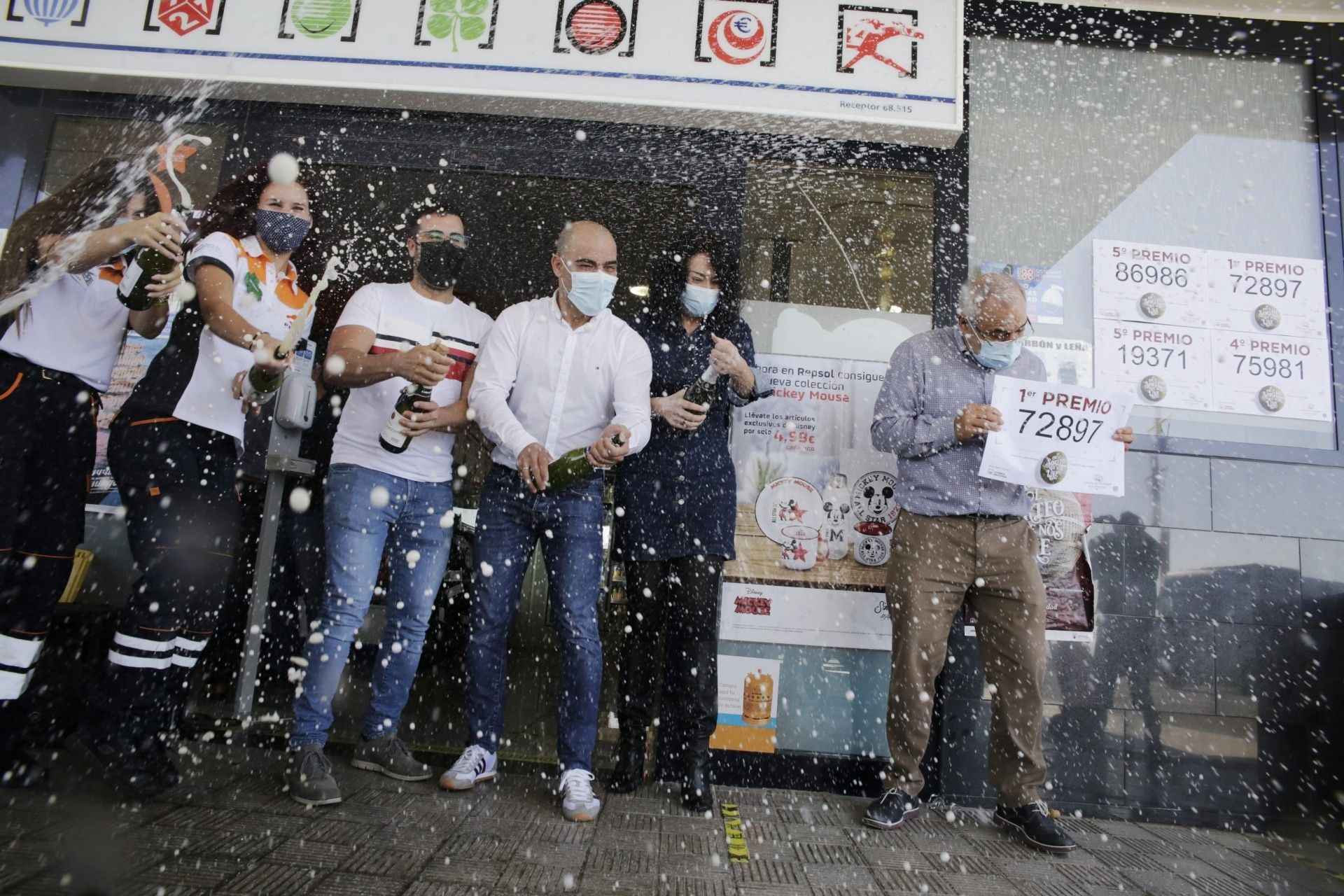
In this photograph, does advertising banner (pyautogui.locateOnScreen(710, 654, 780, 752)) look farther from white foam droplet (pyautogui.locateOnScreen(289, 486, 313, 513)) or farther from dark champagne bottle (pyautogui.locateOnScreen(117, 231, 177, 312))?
dark champagne bottle (pyautogui.locateOnScreen(117, 231, 177, 312))

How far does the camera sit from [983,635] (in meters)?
3.33

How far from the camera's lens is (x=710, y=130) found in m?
4.10

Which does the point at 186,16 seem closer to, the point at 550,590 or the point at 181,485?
the point at 181,485

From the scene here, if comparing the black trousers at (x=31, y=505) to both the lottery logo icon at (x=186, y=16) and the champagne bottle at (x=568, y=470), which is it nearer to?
the champagne bottle at (x=568, y=470)

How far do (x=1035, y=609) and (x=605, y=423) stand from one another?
1.88 m

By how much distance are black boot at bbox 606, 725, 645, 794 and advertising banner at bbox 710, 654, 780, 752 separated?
19.5 inches

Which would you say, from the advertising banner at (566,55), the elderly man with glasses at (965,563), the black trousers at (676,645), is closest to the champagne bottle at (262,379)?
the black trousers at (676,645)

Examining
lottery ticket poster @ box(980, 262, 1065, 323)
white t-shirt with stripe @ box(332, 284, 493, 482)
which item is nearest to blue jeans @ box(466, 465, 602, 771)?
white t-shirt with stripe @ box(332, 284, 493, 482)

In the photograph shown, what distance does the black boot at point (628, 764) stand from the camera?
3.26 m

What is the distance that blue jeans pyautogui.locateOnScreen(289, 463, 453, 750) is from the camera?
301 cm

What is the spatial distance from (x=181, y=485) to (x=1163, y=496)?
4269 mm

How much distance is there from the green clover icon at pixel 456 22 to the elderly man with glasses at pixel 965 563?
2.65m

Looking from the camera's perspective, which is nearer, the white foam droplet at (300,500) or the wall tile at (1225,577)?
the wall tile at (1225,577)

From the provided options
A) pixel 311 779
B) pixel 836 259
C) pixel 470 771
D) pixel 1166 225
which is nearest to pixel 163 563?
pixel 311 779
